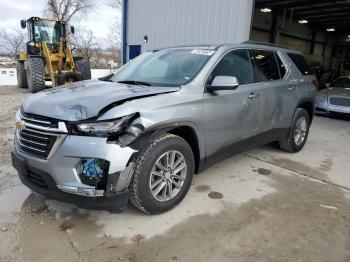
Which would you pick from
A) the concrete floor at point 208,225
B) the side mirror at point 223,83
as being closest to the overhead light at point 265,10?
the concrete floor at point 208,225

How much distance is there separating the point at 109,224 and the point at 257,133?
92.9 inches

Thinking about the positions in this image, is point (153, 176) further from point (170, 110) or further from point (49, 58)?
point (49, 58)

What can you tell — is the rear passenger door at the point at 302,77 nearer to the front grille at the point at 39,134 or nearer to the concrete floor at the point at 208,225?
the concrete floor at the point at 208,225

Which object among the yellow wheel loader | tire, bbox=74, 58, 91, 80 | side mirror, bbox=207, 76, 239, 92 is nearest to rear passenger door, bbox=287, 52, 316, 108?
side mirror, bbox=207, 76, 239, 92

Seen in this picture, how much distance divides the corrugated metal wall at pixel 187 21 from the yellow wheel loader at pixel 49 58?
2.71 m

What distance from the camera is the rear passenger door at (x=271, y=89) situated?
4504 mm

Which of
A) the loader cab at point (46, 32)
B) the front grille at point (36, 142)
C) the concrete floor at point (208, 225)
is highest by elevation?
the loader cab at point (46, 32)

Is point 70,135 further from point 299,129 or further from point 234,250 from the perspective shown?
point 299,129

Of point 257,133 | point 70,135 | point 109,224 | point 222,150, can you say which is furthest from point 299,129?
point 70,135

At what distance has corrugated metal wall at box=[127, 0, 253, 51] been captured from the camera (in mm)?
9617

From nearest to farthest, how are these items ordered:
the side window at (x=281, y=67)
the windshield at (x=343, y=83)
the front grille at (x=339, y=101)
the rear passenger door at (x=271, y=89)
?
the rear passenger door at (x=271, y=89) → the side window at (x=281, y=67) → the front grille at (x=339, y=101) → the windshield at (x=343, y=83)

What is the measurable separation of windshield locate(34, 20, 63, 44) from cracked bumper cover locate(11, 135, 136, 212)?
39.6 feet

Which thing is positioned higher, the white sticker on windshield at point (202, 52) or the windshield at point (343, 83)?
the white sticker on windshield at point (202, 52)

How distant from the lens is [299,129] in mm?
5637
